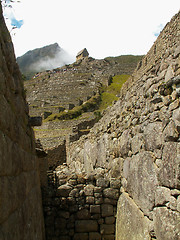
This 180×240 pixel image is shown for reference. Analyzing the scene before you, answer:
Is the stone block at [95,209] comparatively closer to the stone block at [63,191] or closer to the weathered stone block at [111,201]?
the weathered stone block at [111,201]

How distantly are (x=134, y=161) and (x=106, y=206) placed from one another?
1865mm

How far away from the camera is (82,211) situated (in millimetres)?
5395

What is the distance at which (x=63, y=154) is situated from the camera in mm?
17266

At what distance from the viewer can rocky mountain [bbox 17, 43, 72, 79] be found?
149250mm

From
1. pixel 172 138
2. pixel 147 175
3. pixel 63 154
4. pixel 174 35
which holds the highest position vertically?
pixel 174 35

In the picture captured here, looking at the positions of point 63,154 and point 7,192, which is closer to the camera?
point 7,192

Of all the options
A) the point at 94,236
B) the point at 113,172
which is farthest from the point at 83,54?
the point at 94,236

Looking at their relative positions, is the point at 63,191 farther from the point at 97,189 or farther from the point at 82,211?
the point at 97,189

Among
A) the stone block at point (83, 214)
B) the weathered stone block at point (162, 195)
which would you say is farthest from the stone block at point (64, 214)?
the weathered stone block at point (162, 195)

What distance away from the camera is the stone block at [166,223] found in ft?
8.95

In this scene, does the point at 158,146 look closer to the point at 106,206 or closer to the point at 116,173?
the point at 116,173

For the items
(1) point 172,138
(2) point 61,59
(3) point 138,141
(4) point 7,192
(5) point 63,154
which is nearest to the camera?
(4) point 7,192

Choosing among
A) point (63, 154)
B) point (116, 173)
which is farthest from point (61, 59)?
point (116, 173)

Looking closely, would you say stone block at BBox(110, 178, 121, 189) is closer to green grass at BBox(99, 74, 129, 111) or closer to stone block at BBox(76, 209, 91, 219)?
stone block at BBox(76, 209, 91, 219)
